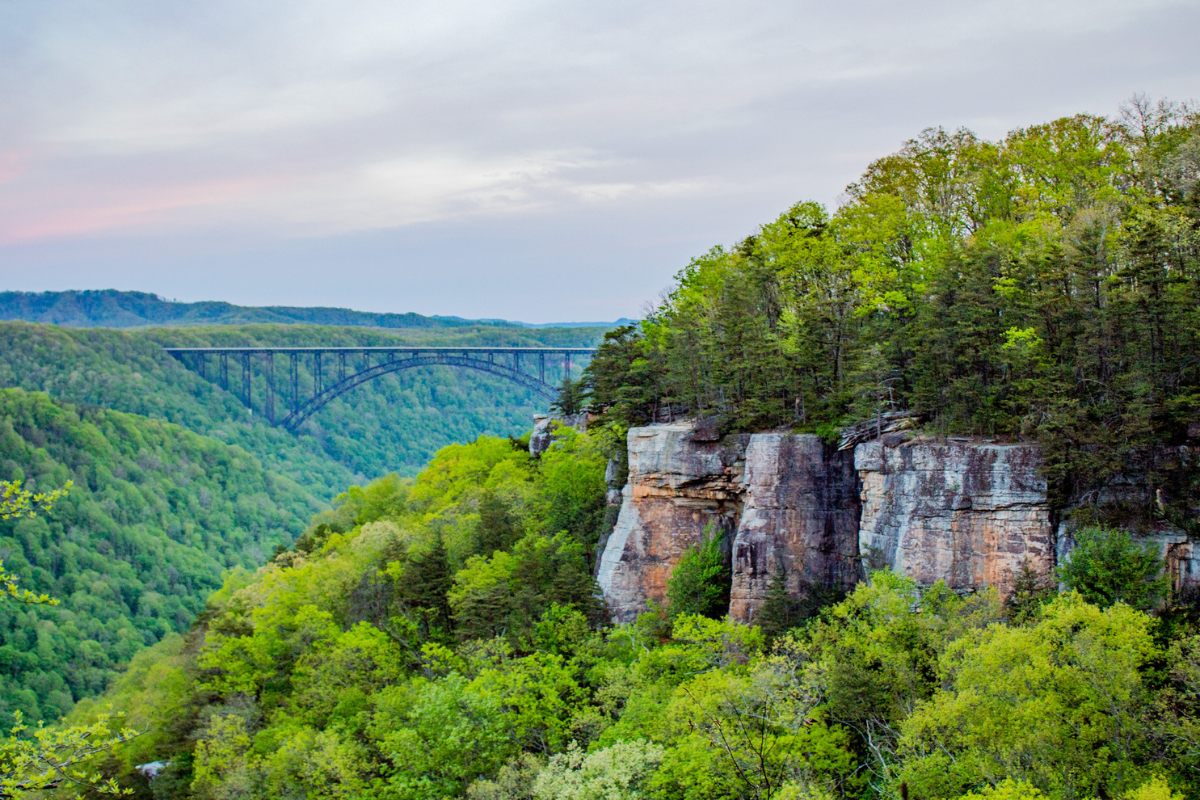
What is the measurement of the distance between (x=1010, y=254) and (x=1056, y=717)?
11.7 metres

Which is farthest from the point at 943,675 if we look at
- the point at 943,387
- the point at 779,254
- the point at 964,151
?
Result: the point at 964,151

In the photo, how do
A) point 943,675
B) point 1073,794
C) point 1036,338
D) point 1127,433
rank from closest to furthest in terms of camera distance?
point 1073,794 < point 943,675 < point 1127,433 < point 1036,338

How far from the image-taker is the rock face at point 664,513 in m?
25.7

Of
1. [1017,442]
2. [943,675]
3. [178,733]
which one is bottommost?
[178,733]

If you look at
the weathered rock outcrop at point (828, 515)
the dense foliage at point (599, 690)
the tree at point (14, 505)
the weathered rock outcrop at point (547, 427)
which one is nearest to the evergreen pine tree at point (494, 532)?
the dense foliage at point (599, 690)

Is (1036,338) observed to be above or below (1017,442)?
above

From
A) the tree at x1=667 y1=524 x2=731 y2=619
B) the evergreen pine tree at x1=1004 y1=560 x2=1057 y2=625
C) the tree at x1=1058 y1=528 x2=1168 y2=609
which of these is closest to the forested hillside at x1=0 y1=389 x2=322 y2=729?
the tree at x1=667 y1=524 x2=731 y2=619

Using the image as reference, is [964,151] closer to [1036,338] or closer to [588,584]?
[1036,338]

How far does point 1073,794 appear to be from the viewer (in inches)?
508

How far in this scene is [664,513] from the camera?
86.0 ft

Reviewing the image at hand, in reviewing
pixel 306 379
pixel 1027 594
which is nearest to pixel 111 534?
pixel 306 379

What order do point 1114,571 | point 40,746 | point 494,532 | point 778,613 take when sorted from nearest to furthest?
1. point 40,746
2. point 1114,571
3. point 778,613
4. point 494,532

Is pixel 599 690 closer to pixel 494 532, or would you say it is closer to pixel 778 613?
pixel 778 613

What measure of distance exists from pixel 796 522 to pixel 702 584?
3.24 metres
